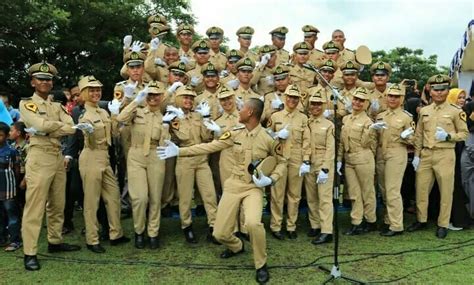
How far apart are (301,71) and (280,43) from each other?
76cm

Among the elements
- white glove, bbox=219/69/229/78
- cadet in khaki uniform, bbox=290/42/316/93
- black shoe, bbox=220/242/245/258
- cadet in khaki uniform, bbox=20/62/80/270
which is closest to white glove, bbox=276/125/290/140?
black shoe, bbox=220/242/245/258

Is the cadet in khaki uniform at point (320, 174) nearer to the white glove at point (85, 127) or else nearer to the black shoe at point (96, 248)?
the black shoe at point (96, 248)

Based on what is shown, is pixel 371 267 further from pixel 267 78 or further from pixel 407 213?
pixel 267 78

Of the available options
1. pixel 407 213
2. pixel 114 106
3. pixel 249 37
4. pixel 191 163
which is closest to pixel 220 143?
pixel 191 163

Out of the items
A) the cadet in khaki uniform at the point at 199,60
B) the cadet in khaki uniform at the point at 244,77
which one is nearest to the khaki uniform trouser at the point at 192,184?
the cadet in khaki uniform at the point at 244,77

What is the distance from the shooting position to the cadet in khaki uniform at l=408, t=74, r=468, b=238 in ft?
22.2

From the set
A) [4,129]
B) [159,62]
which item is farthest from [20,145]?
[159,62]

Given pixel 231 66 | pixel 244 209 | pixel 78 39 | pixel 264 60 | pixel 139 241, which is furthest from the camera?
pixel 78 39

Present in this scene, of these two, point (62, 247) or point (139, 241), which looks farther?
point (139, 241)

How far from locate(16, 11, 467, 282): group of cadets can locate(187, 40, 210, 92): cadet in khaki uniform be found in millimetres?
24

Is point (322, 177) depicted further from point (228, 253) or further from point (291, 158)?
point (228, 253)

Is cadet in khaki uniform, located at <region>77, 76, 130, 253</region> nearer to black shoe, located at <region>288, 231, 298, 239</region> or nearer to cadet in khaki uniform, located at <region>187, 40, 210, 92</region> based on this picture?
cadet in khaki uniform, located at <region>187, 40, 210, 92</region>

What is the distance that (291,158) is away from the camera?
671cm

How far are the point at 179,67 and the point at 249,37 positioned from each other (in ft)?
6.08
